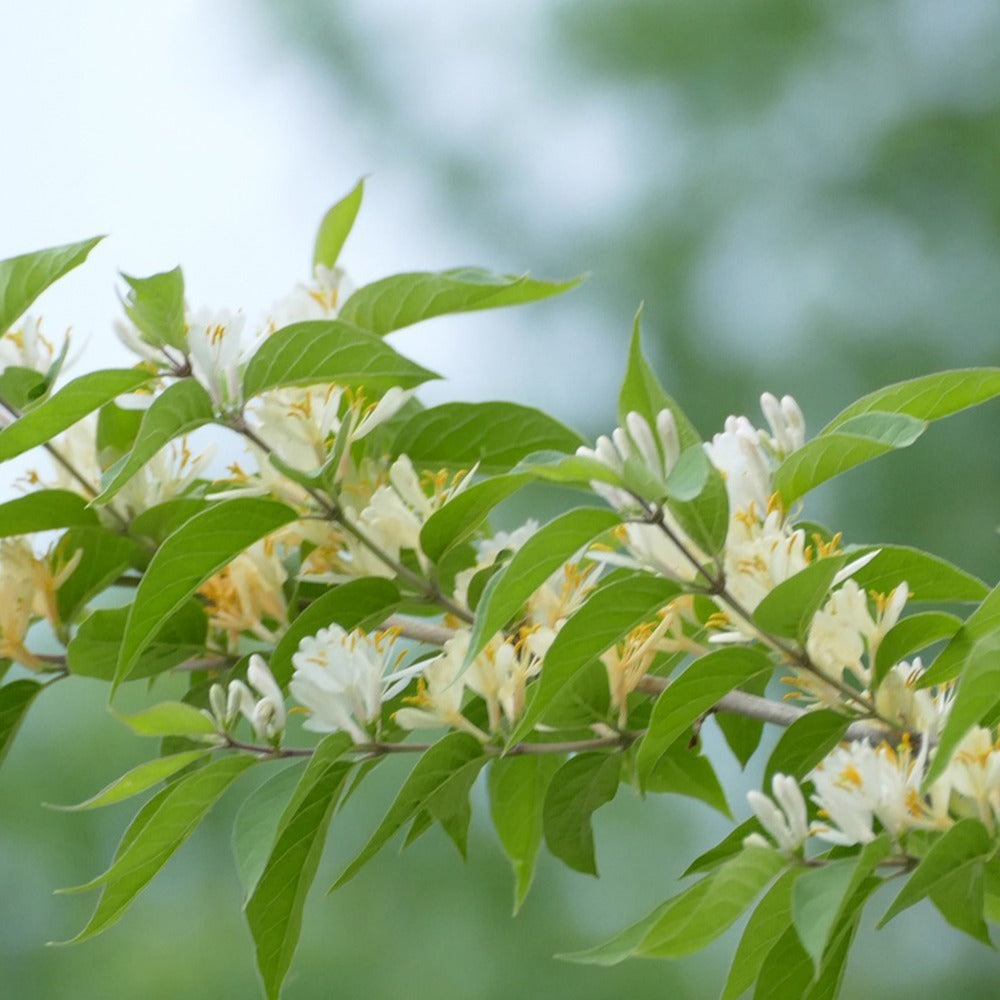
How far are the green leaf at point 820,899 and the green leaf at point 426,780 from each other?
13 centimetres

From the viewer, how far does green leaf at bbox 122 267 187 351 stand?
19.0 inches

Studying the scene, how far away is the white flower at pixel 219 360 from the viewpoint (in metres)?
0.50

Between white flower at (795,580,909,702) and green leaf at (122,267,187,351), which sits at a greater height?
green leaf at (122,267,187,351)

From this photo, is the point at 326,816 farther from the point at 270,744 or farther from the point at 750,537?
the point at 750,537

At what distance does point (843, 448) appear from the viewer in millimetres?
419

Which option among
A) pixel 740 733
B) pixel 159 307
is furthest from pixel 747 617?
pixel 159 307

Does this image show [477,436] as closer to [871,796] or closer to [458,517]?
[458,517]

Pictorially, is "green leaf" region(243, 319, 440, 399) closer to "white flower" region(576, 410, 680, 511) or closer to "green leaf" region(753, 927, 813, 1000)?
"white flower" region(576, 410, 680, 511)

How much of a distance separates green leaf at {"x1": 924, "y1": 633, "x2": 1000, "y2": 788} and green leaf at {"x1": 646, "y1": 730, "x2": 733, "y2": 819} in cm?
22

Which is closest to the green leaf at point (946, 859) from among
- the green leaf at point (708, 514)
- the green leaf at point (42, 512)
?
the green leaf at point (708, 514)

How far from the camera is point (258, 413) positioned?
1.70 ft

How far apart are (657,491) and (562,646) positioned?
0.17ft

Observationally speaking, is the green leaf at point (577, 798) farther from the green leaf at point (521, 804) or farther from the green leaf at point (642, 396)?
the green leaf at point (642, 396)

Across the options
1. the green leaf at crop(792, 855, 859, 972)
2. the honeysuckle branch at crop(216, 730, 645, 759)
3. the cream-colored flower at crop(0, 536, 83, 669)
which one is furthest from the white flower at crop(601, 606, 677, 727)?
the cream-colored flower at crop(0, 536, 83, 669)
